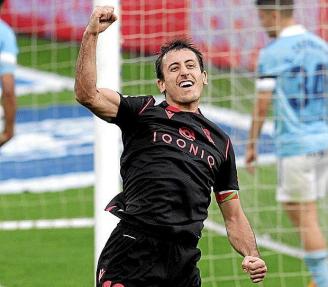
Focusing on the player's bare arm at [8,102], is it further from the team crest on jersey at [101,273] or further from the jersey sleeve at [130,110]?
the team crest on jersey at [101,273]

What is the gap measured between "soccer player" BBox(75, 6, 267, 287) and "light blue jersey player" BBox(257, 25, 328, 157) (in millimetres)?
2844

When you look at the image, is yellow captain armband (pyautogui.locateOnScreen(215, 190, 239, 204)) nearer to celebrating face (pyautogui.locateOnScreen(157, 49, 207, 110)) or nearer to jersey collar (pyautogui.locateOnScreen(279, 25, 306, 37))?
celebrating face (pyautogui.locateOnScreen(157, 49, 207, 110))

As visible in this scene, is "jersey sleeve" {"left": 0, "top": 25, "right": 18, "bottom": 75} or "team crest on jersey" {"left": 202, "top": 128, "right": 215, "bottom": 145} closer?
"team crest on jersey" {"left": 202, "top": 128, "right": 215, "bottom": 145}

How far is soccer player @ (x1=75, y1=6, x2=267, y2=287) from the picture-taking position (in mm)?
6312

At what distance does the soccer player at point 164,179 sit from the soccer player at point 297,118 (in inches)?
111

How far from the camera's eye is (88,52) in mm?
5996

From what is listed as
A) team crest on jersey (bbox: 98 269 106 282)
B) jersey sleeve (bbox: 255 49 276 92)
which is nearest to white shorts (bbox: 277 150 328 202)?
jersey sleeve (bbox: 255 49 276 92)

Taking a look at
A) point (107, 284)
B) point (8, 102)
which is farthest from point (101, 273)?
point (8, 102)

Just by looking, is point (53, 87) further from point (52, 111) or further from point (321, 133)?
point (321, 133)

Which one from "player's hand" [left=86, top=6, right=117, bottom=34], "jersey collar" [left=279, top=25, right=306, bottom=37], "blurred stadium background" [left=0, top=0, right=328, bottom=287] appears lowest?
"blurred stadium background" [left=0, top=0, right=328, bottom=287]

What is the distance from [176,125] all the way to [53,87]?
42.0 feet

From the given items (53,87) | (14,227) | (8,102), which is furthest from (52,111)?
(8,102)

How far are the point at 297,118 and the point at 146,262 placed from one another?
344 centimetres

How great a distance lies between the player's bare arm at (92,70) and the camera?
592cm
